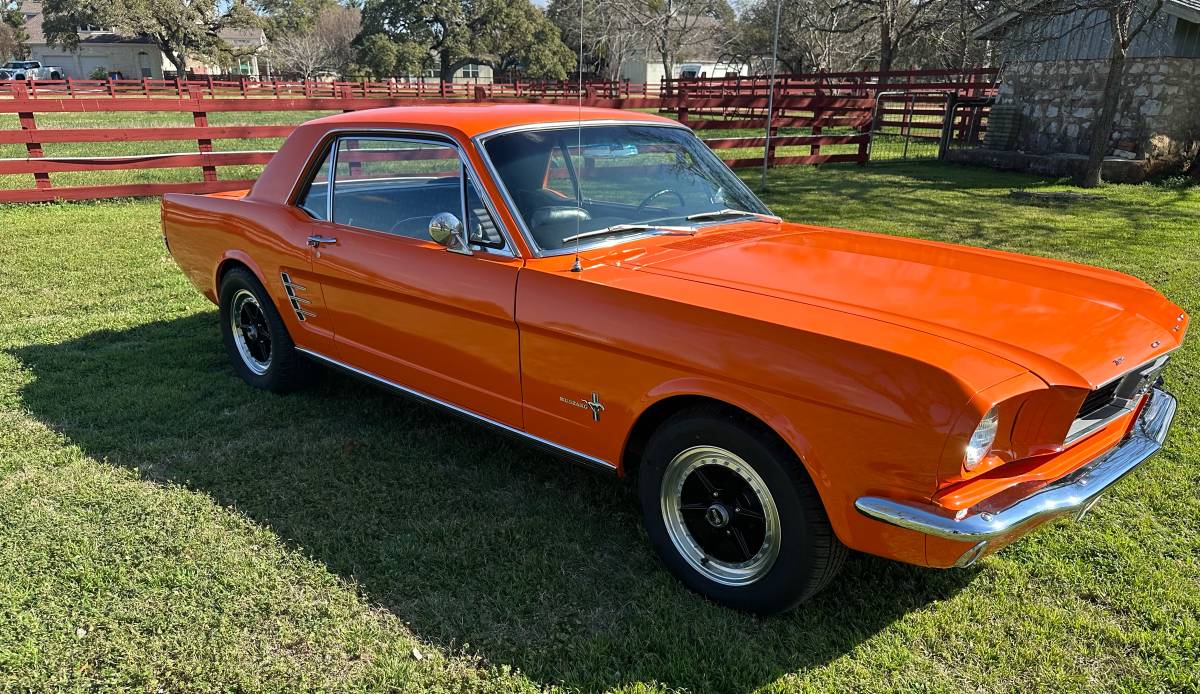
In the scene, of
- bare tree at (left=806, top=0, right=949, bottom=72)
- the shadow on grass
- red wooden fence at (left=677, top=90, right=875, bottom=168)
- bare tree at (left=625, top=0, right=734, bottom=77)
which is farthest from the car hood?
bare tree at (left=625, top=0, right=734, bottom=77)

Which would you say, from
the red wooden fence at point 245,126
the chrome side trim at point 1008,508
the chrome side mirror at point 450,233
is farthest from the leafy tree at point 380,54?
the chrome side trim at point 1008,508

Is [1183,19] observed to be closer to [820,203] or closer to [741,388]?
[820,203]

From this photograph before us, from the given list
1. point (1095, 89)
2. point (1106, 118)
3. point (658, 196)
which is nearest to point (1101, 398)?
point (658, 196)

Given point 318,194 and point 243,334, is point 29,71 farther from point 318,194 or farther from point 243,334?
point 318,194

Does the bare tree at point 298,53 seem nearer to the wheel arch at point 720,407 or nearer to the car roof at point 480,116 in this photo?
the car roof at point 480,116

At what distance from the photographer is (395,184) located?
13.3 ft

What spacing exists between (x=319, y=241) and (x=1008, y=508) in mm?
3184

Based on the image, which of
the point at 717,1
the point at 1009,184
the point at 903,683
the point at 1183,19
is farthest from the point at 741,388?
the point at 717,1

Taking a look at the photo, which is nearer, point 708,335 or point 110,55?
point 708,335

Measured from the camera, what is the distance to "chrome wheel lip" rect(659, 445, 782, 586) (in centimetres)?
258

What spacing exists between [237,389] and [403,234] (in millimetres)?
1756

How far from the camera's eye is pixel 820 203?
10.8 metres

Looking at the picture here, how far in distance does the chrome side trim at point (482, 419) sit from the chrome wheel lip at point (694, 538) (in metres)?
0.25

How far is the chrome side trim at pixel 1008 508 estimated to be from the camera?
2.17 metres
